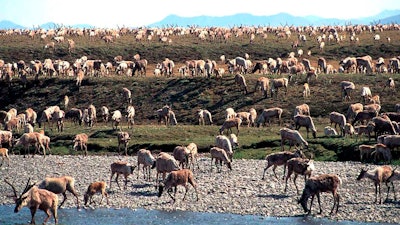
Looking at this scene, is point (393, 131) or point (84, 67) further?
point (84, 67)

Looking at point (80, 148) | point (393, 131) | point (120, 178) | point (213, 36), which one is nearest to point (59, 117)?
point (80, 148)

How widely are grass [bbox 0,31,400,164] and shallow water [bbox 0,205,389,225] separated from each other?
23.2 ft

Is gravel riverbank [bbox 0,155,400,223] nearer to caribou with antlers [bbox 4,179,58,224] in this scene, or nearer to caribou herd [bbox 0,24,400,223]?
caribou herd [bbox 0,24,400,223]

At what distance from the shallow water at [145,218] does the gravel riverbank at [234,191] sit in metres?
0.63

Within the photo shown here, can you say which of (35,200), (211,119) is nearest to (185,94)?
(211,119)

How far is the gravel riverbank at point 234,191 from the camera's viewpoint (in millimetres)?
28406

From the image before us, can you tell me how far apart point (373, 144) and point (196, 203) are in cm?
1466

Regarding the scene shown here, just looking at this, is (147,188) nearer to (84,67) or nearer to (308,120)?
(308,120)

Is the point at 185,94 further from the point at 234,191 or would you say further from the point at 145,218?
the point at 145,218

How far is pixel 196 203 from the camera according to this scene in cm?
2992

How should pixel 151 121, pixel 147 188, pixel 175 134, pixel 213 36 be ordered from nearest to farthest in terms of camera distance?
1. pixel 147 188
2. pixel 175 134
3. pixel 151 121
4. pixel 213 36

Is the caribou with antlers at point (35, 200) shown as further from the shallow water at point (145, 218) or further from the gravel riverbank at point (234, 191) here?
the gravel riverbank at point (234, 191)

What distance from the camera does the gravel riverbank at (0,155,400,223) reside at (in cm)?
2841

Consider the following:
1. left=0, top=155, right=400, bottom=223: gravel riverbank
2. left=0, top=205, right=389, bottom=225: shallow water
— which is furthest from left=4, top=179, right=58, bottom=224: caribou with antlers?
left=0, top=155, right=400, bottom=223: gravel riverbank
